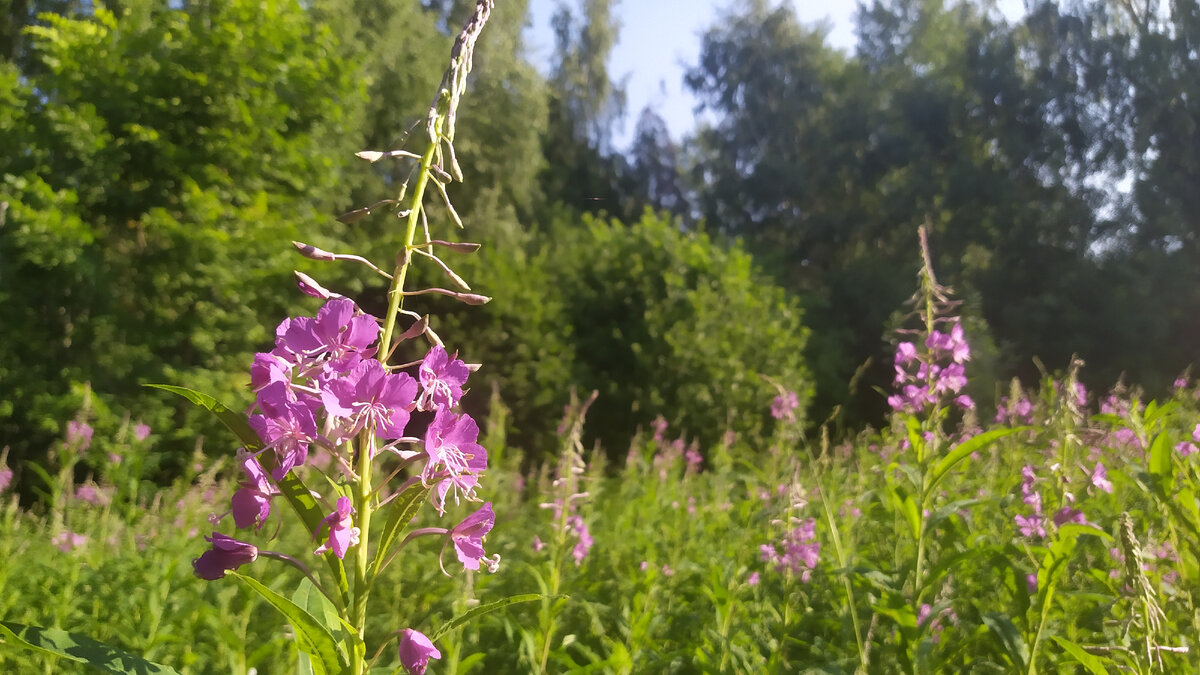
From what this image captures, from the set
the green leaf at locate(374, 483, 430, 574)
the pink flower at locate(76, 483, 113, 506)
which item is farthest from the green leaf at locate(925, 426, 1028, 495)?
the pink flower at locate(76, 483, 113, 506)

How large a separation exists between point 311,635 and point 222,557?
0.19 m

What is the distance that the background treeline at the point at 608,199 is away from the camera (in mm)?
7289

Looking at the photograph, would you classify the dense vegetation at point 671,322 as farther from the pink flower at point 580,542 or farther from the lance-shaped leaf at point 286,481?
the pink flower at point 580,542

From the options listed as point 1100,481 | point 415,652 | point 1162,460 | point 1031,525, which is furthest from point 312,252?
point 1031,525

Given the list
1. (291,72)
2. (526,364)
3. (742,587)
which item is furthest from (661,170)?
(742,587)

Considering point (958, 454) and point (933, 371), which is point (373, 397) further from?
point (933, 371)

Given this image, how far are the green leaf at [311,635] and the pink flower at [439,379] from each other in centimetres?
30

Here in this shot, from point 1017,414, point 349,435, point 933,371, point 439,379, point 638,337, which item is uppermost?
point 638,337

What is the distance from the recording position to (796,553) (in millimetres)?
2768

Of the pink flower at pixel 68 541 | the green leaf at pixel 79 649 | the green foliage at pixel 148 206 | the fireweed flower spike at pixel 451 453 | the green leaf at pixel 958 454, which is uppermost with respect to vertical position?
the green foliage at pixel 148 206

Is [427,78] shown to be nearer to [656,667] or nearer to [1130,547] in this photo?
[656,667]

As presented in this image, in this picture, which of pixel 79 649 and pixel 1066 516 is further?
pixel 1066 516

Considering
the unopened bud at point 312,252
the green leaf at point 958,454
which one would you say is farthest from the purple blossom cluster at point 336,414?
the green leaf at point 958,454

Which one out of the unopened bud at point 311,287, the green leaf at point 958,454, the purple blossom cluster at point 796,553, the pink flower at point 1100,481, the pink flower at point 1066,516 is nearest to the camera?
the unopened bud at point 311,287
